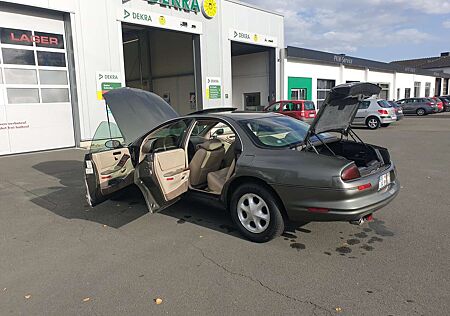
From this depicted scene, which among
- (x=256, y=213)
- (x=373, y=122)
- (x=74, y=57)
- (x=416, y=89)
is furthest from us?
(x=416, y=89)

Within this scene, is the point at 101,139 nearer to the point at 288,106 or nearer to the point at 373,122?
the point at 288,106

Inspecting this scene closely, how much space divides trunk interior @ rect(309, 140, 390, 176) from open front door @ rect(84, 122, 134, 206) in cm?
272

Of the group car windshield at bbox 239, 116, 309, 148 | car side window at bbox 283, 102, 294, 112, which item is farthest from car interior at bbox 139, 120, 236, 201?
car side window at bbox 283, 102, 294, 112

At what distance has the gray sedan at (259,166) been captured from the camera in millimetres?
3492

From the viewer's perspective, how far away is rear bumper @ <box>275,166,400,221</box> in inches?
133

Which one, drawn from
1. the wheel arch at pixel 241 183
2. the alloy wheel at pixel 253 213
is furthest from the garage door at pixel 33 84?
the alloy wheel at pixel 253 213

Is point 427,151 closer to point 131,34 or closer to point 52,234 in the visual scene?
point 52,234

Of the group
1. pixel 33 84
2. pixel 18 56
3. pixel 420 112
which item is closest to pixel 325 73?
pixel 420 112

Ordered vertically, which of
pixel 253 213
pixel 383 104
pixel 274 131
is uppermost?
pixel 383 104

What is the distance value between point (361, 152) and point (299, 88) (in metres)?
19.6

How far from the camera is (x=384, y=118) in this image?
58.2ft

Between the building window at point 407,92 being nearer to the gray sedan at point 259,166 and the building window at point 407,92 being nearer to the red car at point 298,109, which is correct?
the red car at point 298,109

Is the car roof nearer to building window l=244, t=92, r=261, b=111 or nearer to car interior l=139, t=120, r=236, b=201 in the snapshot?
car interior l=139, t=120, r=236, b=201

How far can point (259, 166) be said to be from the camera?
3.84m
